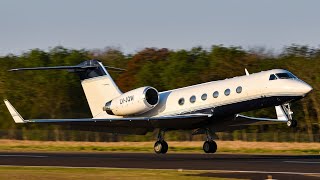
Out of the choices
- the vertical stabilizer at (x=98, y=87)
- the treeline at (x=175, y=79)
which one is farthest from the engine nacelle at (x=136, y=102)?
the treeline at (x=175, y=79)

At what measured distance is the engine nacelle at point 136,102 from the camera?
37.4m

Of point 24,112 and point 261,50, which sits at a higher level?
point 261,50

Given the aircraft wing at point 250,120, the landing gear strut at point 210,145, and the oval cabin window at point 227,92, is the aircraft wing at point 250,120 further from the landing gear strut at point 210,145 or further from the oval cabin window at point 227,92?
the oval cabin window at point 227,92

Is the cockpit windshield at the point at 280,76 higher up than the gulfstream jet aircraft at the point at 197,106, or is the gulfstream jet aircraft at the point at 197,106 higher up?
the cockpit windshield at the point at 280,76

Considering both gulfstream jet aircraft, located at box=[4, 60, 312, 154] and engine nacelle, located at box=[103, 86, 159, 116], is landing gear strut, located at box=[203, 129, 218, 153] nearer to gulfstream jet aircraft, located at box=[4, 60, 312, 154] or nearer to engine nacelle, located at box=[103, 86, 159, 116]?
gulfstream jet aircraft, located at box=[4, 60, 312, 154]

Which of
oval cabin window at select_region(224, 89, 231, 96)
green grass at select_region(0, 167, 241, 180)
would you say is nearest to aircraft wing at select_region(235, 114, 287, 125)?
oval cabin window at select_region(224, 89, 231, 96)

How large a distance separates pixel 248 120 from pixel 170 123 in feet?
13.5

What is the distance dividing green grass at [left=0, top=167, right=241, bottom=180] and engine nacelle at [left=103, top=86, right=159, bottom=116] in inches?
433

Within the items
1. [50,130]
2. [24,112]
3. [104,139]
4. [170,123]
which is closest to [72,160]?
[170,123]

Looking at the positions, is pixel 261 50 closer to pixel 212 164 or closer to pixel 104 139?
pixel 104 139

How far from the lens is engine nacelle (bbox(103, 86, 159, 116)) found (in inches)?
1474

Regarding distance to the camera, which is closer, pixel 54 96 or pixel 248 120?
pixel 248 120

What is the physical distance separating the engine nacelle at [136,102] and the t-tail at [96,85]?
197 centimetres

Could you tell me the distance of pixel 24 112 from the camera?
75312 millimetres
